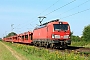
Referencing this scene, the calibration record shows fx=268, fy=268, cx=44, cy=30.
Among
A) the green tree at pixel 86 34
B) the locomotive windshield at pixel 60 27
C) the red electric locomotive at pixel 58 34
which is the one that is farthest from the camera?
the green tree at pixel 86 34

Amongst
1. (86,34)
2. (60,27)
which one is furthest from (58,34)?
(86,34)

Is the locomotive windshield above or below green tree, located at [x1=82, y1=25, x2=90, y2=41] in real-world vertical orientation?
below

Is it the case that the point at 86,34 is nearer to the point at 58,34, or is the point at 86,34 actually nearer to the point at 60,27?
the point at 60,27

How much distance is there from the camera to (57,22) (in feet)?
103

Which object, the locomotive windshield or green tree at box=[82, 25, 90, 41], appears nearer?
the locomotive windshield

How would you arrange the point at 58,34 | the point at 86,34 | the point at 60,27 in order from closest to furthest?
the point at 58,34
the point at 60,27
the point at 86,34

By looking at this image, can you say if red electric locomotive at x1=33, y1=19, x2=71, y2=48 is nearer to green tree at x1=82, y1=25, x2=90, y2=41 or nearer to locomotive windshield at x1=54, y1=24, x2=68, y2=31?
locomotive windshield at x1=54, y1=24, x2=68, y2=31

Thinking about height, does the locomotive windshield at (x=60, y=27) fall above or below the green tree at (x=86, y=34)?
below

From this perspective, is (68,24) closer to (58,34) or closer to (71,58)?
(58,34)

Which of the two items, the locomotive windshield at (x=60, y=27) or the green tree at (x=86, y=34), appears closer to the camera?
the locomotive windshield at (x=60, y=27)

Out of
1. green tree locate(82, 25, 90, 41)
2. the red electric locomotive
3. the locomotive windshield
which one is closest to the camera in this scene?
the red electric locomotive

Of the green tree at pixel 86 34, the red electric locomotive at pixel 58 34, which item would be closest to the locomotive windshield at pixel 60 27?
the red electric locomotive at pixel 58 34

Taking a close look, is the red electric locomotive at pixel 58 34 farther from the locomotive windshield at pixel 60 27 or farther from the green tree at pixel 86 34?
the green tree at pixel 86 34

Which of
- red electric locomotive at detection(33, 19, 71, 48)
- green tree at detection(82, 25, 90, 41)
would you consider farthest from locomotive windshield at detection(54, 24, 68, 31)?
green tree at detection(82, 25, 90, 41)
